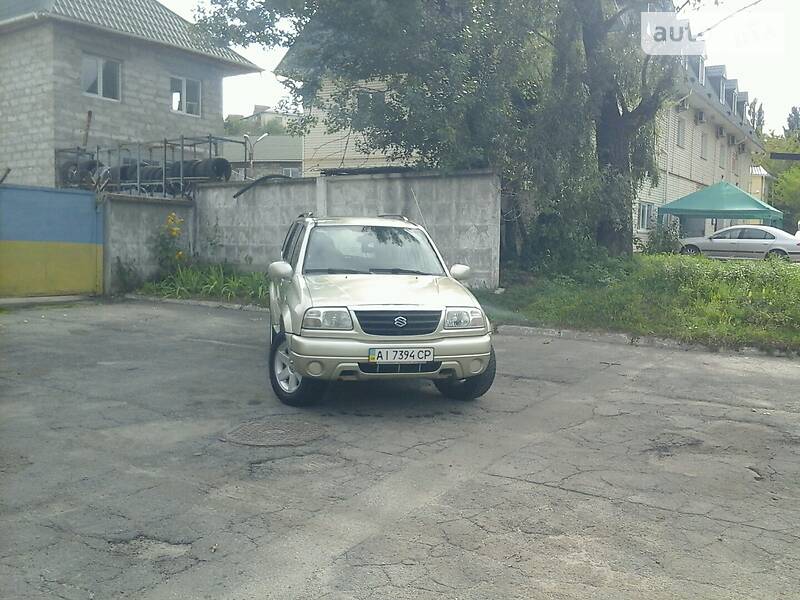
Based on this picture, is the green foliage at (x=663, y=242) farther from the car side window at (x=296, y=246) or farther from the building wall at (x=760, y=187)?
the building wall at (x=760, y=187)

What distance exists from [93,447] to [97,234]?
11406 millimetres

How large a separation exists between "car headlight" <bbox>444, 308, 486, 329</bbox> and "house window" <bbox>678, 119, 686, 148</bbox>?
87.6 ft

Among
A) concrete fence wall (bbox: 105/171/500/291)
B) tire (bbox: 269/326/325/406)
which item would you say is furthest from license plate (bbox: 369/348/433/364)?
concrete fence wall (bbox: 105/171/500/291)

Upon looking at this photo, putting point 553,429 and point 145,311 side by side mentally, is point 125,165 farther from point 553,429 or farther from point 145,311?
point 553,429

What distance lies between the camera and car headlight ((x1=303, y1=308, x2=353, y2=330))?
6645 millimetres

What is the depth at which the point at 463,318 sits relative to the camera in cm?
693

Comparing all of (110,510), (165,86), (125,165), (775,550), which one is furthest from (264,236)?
(775,550)

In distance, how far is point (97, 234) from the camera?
1631 cm

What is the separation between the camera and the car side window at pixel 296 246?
7.99 m

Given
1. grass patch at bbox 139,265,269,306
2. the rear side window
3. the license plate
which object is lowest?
the license plate

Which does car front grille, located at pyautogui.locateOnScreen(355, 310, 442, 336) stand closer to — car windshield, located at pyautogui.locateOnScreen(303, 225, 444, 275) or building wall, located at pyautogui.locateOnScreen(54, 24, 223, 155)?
car windshield, located at pyautogui.locateOnScreen(303, 225, 444, 275)

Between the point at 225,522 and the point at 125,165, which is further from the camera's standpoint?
the point at 125,165

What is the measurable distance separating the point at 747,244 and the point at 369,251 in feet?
73.2

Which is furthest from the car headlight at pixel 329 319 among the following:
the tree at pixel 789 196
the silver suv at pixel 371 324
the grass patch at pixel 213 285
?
the tree at pixel 789 196
